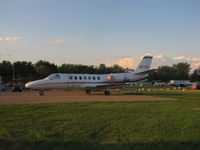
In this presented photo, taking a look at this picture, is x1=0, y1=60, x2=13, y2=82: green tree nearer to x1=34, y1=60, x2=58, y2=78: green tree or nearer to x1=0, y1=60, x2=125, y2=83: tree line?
x1=0, y1=60, x2=125, y2=83: tree line

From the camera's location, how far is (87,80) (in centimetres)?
2972

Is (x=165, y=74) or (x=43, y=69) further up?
(x=43, y=69)

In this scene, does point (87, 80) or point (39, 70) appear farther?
point (39, 70)

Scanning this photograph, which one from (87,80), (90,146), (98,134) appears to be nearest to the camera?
(90,146)

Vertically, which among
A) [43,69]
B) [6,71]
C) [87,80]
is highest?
[43,69]

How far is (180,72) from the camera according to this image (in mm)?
132500

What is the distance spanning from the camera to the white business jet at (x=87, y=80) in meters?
26.6

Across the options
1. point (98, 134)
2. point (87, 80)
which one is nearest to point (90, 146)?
point (98, 134)

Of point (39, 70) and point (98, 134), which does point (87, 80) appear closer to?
point (98, 134)

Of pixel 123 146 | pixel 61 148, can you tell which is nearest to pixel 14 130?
pixel 61 148

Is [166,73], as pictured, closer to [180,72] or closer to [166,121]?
[180,72]

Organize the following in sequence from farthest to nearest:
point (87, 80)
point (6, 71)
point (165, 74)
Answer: point (165, 74) → point (6, 71) → point (87, 80)

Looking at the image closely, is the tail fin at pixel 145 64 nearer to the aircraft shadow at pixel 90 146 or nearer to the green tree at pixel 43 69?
the aircraft shadow at pixel 90 146

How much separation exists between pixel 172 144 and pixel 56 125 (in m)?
4.25
